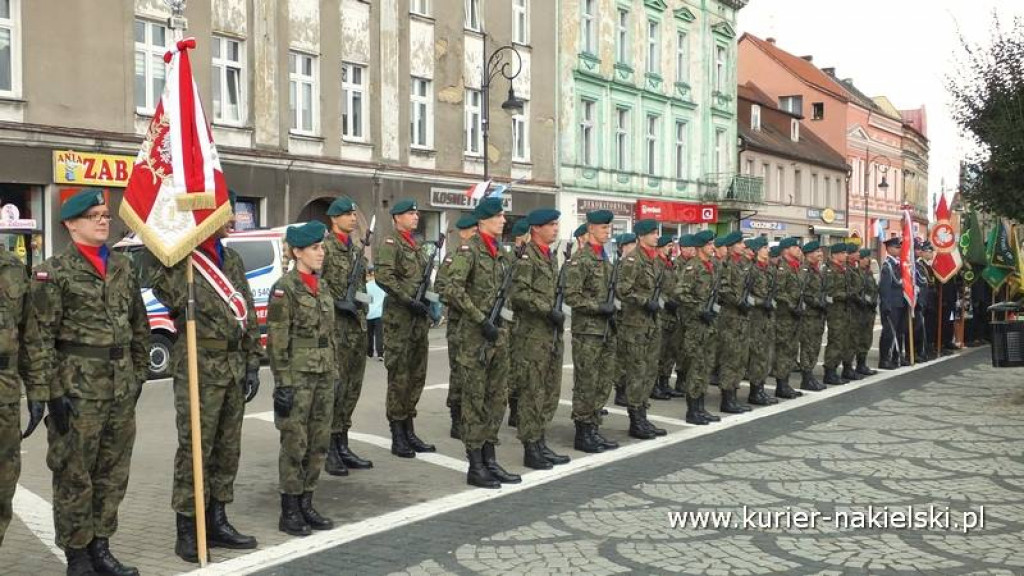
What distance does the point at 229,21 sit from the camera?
861 inches

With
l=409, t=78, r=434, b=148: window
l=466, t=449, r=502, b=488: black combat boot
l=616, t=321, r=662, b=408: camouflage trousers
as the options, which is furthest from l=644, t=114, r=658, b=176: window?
l=466, t=449, r=502, b=488: black combat boot

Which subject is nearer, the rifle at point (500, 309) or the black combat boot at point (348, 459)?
the rifle at point (500, 309)

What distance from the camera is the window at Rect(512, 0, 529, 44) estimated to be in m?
30.5

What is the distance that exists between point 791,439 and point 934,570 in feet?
13.6

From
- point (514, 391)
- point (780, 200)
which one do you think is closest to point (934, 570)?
point (514, 391)

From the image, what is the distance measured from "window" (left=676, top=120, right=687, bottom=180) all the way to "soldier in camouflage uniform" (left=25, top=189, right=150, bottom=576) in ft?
117

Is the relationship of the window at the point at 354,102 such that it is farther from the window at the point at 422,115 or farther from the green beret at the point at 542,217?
the green beret at the point at 542,217

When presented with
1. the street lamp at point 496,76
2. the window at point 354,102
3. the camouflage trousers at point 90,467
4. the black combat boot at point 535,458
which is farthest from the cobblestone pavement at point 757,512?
the window at point 354,102

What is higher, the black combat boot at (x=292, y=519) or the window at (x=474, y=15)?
the window at (x=474, y=15)

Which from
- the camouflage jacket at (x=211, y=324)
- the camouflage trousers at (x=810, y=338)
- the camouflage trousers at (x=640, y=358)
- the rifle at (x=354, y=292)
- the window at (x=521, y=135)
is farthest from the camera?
the window at (x=521, y=135)

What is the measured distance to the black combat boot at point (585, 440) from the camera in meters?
9.13

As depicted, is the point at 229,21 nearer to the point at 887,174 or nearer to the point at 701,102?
the point at 701,102

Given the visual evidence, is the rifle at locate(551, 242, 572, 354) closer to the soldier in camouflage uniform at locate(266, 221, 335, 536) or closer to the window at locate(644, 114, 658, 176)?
the soldier in camouflage uniform at locate(266, 221, 335, 536)

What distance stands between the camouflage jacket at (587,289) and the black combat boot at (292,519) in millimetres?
3499
